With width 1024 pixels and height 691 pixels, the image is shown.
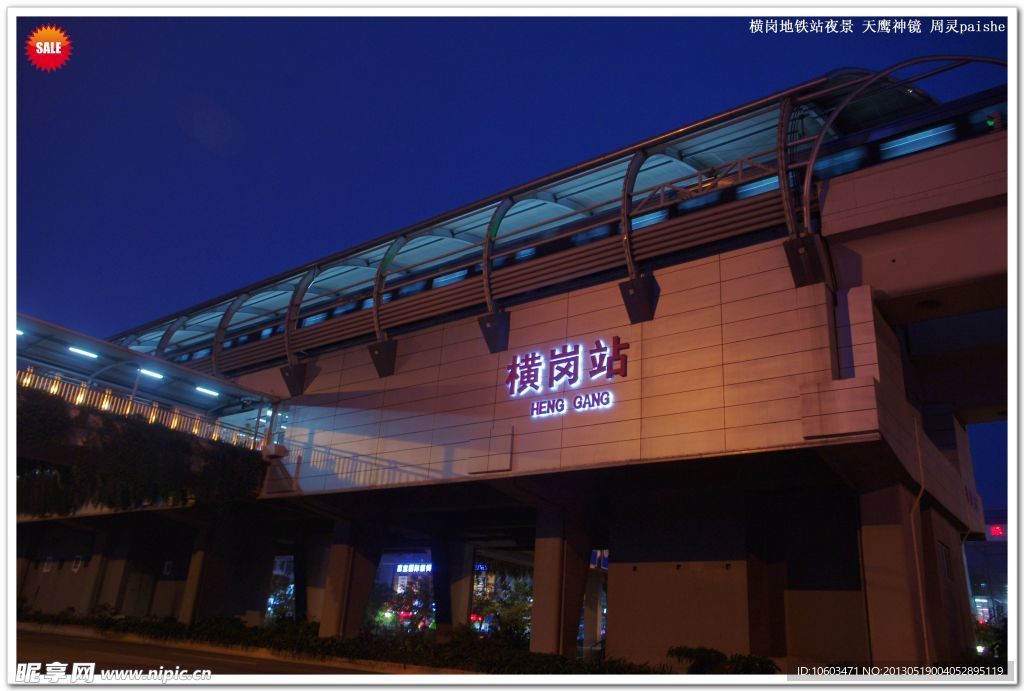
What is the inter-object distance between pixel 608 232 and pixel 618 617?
1229cm

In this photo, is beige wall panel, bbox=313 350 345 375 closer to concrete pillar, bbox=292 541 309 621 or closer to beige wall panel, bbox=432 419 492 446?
beige wall panel, bbox=432 419 492 446

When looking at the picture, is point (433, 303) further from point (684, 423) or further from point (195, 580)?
point (195, 580)

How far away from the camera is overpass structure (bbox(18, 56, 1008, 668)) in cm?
1794

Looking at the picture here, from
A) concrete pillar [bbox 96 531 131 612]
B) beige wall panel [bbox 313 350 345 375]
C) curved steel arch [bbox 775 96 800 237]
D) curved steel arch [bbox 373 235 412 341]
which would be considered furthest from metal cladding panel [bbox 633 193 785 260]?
concrete pillar [bbox 96 531 131 612]

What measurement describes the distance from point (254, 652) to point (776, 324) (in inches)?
861

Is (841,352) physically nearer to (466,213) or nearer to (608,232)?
(608,232)

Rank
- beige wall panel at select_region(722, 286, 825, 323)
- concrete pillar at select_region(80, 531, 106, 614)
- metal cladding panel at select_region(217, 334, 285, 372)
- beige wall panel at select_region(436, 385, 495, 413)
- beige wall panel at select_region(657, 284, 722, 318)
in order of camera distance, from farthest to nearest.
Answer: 1. concrete pillar at select_region(80, 531, 106, 614)
2. metal cladding panel at select_region(217, 334, 285, 372)
3. beige wall panel at select_region(436, 385, 495, 413)
4. beige wall panel at select_region(657, 284, 722, 318)
5. beige wall panel at select_region(722, 286, 825, 323)

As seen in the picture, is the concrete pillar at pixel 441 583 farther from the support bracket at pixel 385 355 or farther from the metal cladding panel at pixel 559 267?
the metal cladding panel at pixel 559 267

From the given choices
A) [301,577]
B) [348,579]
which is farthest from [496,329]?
[301,577]

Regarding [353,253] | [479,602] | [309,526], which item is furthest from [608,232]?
[479,602]

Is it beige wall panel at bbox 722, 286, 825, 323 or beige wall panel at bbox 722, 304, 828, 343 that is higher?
beige wall panel at bbox 722, 286, 825, 323

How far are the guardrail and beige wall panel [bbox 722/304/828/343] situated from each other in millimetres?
20444

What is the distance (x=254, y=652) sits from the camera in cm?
2709

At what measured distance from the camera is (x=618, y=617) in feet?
76.1
